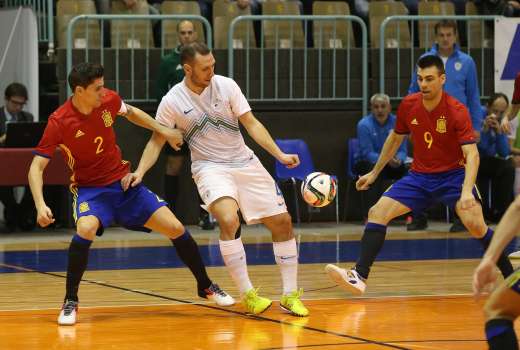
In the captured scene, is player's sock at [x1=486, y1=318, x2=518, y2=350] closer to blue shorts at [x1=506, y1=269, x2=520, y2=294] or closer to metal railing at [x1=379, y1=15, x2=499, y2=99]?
blue shorts at [x1=506, y1=269, x2=520, y2=294]

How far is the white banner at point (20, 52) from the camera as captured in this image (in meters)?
13.0

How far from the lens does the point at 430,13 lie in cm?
1437

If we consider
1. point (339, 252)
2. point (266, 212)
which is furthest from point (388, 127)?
point (266, 212)

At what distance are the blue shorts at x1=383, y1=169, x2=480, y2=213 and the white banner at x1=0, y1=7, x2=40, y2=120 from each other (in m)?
6.54

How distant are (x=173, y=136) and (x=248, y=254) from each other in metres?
3.48

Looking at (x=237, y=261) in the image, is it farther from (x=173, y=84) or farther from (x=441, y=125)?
(x=173, y=84)

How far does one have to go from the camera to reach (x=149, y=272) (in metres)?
9.09

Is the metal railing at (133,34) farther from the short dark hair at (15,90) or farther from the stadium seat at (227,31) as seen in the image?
the short dark hair at (15,90)

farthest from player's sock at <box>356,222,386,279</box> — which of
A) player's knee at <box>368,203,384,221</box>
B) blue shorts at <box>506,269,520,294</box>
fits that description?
blue shorts at <box>506,269,520,294</box>

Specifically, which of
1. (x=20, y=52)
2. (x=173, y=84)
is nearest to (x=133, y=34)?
(x=173, y=84)

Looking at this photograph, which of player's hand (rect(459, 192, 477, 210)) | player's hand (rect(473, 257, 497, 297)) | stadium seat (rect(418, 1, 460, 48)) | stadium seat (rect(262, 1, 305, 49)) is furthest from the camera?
stadium seat (rect(418, 1, 460, 48))

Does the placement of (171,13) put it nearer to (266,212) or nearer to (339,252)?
(339,252)

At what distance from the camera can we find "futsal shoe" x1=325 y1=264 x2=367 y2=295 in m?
7.27

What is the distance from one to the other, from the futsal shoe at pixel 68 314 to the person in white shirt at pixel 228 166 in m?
0.88
